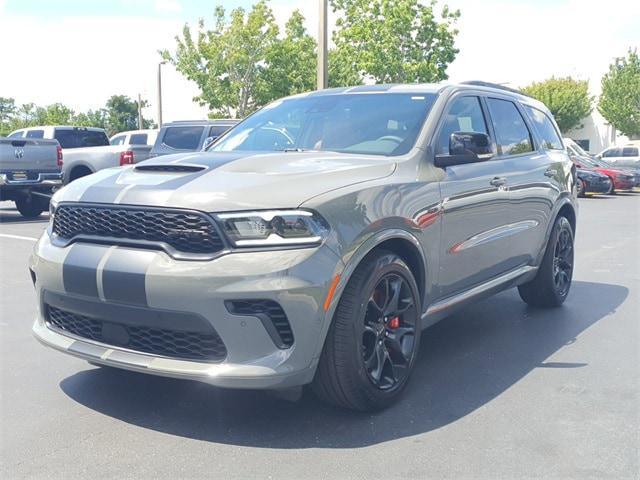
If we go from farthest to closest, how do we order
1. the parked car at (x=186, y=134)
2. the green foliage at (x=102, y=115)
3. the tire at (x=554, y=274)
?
1. the green foliage at (x=102, y=115)
2. the parked car at (x=186, y=134)
3. the tire at (x=554, y=274)

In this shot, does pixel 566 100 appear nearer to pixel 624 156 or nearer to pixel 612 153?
pixel 612 153

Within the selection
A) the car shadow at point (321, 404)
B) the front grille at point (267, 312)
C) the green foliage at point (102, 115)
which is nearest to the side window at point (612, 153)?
the car shadow at point (321, 404)

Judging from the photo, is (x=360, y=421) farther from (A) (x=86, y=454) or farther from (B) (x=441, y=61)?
(B) (x=441, y=61)

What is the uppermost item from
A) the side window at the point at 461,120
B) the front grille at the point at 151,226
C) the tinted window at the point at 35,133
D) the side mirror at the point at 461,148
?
the side window at the point at 461,120

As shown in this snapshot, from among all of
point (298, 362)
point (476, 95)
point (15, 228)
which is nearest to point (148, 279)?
point (298, 362)

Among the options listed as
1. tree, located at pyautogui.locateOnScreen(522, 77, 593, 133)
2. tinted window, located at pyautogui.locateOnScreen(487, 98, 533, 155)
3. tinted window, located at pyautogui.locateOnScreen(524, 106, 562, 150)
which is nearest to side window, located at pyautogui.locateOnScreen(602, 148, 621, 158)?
tree, located at pyautogui.locateOnScreen(522, 77, 593, 133)

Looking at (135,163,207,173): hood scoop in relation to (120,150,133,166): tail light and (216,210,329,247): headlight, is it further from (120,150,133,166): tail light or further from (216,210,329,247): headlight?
(120,150,133,166): tail light

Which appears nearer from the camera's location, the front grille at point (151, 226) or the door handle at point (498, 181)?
the front grille at point (151, 226)

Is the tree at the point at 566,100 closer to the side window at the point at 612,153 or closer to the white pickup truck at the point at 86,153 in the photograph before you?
the side window at the point at 612,153

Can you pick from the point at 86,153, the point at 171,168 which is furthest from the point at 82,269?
the point at 86,153

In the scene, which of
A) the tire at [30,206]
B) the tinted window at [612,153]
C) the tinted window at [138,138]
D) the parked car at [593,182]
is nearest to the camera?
the tire at [30,206]

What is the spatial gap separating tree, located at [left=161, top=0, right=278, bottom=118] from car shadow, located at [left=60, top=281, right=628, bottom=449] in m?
31.6

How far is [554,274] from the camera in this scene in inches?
249

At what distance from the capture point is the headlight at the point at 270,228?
3.32 meters
